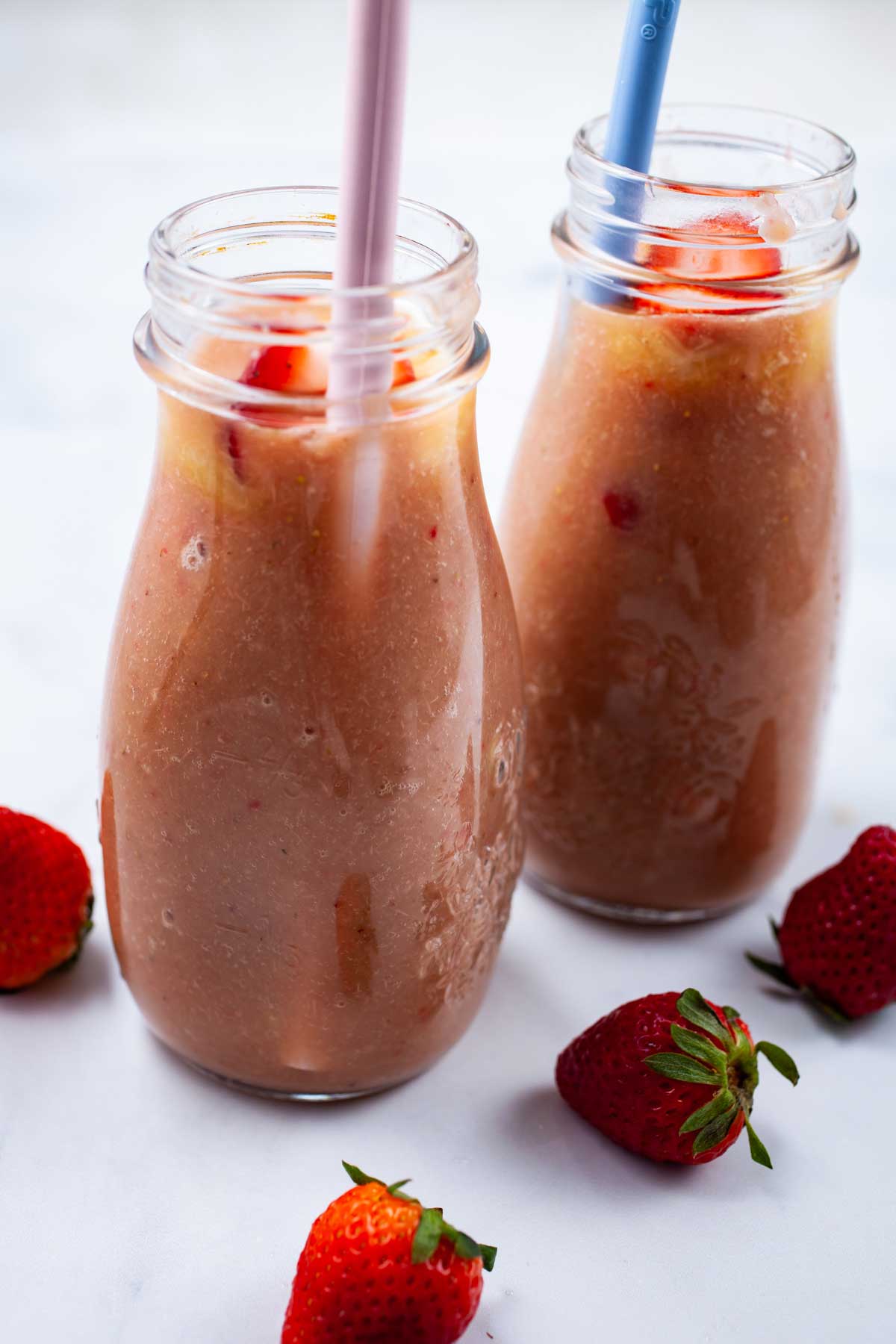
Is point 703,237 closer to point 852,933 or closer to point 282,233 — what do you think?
point 282,233

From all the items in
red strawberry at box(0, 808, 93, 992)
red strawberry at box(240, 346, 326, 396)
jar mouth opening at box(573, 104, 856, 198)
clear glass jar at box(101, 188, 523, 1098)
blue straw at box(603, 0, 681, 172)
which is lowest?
red strawberry at box(0, 808, 93, 992)

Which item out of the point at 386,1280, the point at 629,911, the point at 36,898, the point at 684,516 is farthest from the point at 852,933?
the point at 36,898

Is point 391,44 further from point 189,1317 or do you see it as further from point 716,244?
point 189,1317

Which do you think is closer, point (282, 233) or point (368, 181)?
point (368, 181)

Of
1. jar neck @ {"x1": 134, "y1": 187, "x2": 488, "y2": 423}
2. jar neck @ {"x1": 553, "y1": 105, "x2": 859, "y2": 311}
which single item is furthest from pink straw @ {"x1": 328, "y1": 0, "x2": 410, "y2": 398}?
jar neck @ {"x1": 553, "y1": 105, "x2": 859, "y2": 311}

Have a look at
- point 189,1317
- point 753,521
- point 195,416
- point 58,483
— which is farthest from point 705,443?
point 58,483

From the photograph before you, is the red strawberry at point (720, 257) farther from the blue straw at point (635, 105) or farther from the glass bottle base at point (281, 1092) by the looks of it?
the glass bottle base at point (281, 1092)

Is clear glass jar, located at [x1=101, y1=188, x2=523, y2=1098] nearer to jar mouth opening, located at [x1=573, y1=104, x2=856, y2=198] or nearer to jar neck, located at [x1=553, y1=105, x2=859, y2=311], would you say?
jar neck, located at [x1=553, y1=105, x2=859, y2=311]
